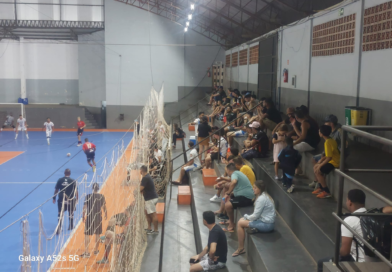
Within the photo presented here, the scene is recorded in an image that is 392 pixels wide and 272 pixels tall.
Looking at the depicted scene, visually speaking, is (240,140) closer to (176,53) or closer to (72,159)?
(72,159)

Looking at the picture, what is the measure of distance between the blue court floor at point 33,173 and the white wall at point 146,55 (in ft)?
12.0

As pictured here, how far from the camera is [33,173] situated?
48.5 feet

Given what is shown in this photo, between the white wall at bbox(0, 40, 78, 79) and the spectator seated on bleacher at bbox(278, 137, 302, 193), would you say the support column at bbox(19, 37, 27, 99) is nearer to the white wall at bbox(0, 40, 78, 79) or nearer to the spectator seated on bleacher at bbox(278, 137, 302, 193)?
the white wall at bbox(0, 40, 78, 79)

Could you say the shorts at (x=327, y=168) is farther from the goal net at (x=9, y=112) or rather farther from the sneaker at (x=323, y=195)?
the goal net at (x=9, y=112)

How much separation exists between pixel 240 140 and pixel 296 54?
286 cm

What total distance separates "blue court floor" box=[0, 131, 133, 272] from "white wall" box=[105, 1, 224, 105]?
367 cm

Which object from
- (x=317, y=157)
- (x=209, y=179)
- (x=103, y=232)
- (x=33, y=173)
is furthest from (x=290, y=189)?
(x=33, y=173)

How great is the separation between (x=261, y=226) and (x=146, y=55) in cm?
2208

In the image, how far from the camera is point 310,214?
16.8 ft

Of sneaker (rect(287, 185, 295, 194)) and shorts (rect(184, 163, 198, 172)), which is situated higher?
sneaker (rect(287, 185, 295, 194))

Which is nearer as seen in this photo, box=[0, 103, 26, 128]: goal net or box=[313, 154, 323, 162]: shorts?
box=[313, 154, 323, 162]: shorts

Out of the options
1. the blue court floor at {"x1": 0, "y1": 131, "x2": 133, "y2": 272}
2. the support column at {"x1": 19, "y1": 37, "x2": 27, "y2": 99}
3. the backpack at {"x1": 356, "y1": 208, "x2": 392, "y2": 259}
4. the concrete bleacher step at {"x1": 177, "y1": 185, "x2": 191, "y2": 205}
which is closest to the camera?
the backpack at {"x1": 356, "y1": 208, "x2": 392, "y2": 259}

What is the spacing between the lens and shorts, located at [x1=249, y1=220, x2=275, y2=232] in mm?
5750

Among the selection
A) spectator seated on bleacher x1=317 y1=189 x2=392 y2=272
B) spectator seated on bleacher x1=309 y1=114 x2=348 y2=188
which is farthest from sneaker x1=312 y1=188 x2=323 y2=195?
spectator seated on bleacher x1=317 y1=189 x2=392 y2=272
